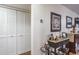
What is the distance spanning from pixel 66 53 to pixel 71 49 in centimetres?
9

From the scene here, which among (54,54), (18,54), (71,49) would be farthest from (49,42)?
(18,54)

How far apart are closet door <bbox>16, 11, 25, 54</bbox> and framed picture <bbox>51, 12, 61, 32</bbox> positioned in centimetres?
40

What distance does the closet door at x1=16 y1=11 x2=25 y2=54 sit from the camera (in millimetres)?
1648

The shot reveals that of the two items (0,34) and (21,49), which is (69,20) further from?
(0,34)

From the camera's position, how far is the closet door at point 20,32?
1.65 meters

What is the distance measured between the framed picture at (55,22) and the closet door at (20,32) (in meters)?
0.40

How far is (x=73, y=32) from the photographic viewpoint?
1.67 metres

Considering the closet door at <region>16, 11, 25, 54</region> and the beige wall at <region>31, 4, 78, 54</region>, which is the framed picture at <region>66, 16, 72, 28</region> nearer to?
the beige wall at <region>31, 4, 78, 54</region>

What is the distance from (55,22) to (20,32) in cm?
50

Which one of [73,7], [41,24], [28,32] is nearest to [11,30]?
[28,32]

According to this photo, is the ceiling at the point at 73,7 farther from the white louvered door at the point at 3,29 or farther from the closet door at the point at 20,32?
the white louvered door at the point at 3,29

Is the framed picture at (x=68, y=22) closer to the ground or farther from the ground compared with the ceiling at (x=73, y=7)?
closer to the ground

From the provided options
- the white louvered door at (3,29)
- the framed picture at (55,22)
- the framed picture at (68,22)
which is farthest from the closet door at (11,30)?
the framed picture at (68,22)

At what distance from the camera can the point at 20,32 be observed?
1661 mm
